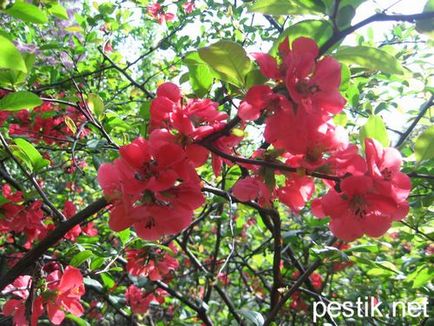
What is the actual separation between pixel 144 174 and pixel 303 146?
256 millimetres

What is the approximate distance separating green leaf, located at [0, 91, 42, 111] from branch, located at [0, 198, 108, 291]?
303 millimetres

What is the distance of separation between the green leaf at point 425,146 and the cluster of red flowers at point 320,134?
0.15 meters

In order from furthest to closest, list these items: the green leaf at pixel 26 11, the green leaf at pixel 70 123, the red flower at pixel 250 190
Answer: the green leaf at pixel 70 123, the green leaf at pixel 26 11, the red flower at pixel 250 190

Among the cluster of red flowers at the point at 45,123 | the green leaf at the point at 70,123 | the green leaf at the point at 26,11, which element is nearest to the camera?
the green leaf at the point at 26,11

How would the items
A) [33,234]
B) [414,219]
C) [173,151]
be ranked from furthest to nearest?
[414,219] < [33,234] < [173,151]

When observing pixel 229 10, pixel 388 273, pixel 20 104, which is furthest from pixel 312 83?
pixel 229 10

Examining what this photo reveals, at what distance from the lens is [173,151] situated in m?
0.66

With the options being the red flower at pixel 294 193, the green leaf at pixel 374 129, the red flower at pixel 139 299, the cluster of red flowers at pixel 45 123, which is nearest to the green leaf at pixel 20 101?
the red flower at pixel 294 193

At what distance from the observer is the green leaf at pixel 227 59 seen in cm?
68

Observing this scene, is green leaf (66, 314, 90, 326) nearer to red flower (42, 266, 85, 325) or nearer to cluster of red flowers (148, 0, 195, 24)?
red flower (42, 266, 85, 325)

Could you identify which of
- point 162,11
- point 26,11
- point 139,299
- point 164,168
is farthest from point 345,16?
point 162,11

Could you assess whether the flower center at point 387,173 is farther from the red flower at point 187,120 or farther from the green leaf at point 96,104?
the green leaf at point 96,104

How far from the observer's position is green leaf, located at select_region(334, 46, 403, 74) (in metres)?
0.69

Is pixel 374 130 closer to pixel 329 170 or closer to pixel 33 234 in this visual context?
pixel 329 170
